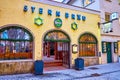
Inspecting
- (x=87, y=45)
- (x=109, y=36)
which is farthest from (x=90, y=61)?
(x=109, y=36)

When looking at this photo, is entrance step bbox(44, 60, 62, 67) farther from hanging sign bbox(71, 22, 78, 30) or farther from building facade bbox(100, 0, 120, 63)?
building facade bbox(100, 0, 120, 63)

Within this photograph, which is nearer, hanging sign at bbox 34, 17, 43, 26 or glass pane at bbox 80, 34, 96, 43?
hanging sign at bbox 34, 17, 43, 26

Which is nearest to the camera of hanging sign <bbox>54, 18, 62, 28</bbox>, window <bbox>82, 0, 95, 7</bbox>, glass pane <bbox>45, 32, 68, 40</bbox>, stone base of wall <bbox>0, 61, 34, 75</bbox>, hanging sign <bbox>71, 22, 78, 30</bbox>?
stone base of wall <bbox>0, 61, 34, 75</bbox>

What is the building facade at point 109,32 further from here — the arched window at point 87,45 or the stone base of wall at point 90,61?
the arched window at point 87,45

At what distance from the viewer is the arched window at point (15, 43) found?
33.1ft

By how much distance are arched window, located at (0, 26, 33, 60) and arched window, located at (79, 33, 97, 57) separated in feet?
15.5

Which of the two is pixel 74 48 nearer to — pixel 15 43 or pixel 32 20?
pixel 32 20

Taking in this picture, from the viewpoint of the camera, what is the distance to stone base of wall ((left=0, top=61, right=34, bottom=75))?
994cm

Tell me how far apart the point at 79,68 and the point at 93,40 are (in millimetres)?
3651

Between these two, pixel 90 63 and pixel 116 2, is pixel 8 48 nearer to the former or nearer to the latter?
pixel 90 63

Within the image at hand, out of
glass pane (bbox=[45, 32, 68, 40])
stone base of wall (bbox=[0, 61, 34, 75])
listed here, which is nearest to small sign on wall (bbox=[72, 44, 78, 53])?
glass pane (bbox=[45, 32, 68, 40])

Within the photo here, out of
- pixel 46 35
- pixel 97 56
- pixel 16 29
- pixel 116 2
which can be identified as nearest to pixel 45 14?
pixel 46 35

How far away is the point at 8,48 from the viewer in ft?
33.8

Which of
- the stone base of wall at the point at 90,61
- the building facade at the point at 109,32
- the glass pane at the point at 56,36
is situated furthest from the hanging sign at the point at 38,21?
the building facade at the point at 109,32
